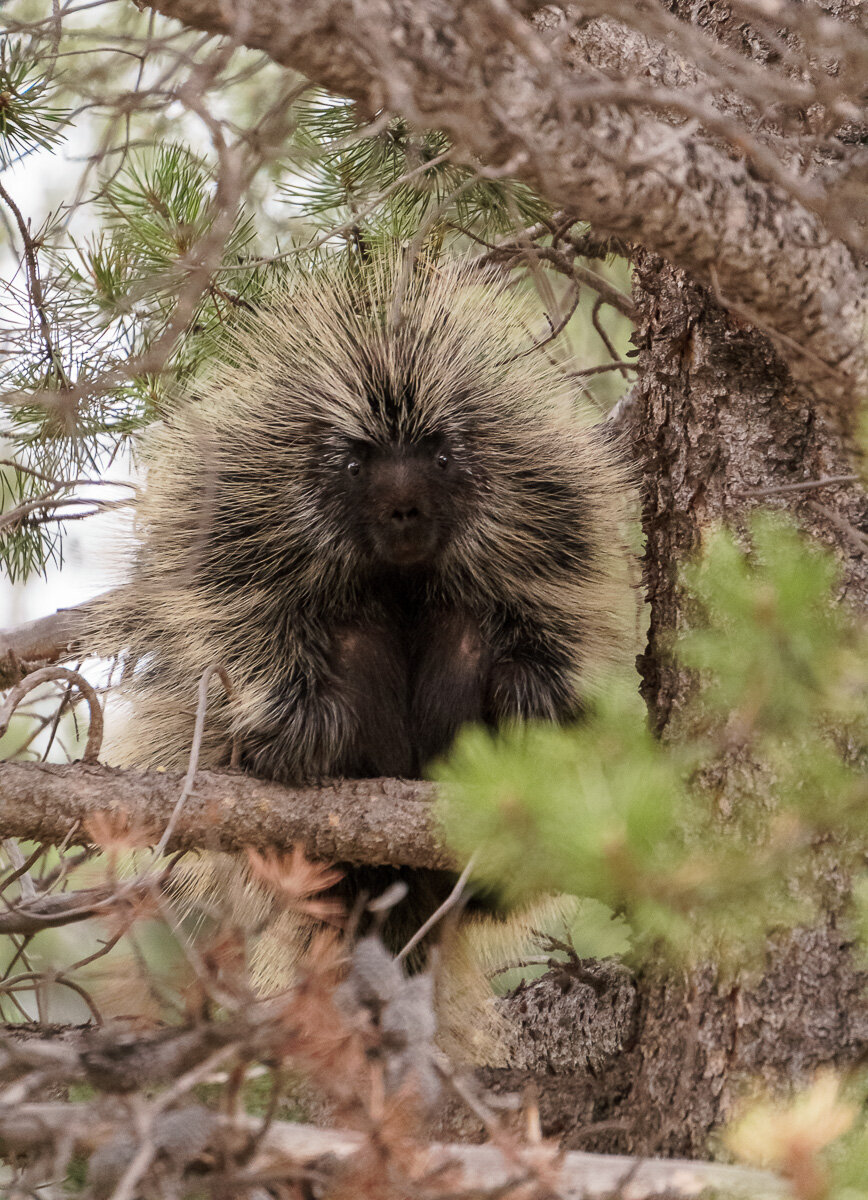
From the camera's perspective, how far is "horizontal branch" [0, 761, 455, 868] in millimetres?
1609

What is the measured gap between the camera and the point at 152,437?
2244mm

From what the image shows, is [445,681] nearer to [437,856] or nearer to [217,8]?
[437,856]

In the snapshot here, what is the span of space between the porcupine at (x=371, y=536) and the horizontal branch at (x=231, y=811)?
0.32 m

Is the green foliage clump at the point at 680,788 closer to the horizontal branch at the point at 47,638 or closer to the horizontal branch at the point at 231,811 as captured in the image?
the horizontal branch at the point at 231,811

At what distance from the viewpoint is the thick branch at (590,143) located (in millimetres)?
1088

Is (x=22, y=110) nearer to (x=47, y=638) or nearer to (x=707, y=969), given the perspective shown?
(x=47, y=638)

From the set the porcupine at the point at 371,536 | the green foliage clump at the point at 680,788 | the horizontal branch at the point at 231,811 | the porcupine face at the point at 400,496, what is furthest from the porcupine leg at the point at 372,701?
the green foliage clump at the point at 680,788

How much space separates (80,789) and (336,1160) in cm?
78

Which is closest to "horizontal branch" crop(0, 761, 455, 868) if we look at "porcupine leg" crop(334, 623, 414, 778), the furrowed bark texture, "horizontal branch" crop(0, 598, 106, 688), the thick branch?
"porcupine leg" crop(334, 623, 414, 778)

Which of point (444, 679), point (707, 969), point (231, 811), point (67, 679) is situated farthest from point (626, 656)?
point (67, 679)

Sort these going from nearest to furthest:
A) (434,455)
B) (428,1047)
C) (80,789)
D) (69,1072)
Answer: (69,1072) < (428,1047) < (80,789) < (434,455)

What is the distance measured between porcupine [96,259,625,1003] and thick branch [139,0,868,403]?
821 mm

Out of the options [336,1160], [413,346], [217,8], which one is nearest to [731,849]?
[336,1160]

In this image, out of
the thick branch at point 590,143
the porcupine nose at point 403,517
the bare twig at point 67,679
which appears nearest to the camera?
the thick branch at point 590,143
